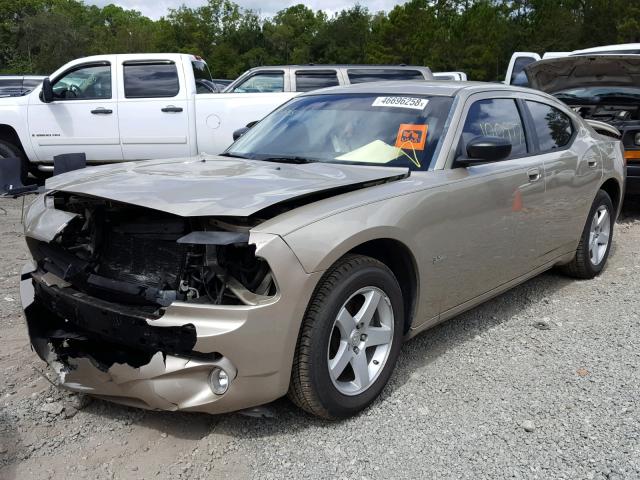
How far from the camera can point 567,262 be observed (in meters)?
5.03

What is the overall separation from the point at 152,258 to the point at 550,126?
3302 mm

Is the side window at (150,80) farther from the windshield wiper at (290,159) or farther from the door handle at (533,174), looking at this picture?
the door handle at (533,174)

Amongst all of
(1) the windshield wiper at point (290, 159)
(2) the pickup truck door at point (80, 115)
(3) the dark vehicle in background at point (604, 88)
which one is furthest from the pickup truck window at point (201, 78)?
(1) the windshield wiper at point (290, 159)

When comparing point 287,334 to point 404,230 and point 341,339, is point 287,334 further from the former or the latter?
point 404,230

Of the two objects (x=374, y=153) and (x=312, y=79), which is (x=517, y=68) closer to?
(x=312, y=79)

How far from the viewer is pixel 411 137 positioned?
146 inches

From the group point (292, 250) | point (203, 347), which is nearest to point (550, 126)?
point (292, 250)

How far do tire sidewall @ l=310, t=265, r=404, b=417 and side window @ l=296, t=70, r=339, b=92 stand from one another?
7423mm

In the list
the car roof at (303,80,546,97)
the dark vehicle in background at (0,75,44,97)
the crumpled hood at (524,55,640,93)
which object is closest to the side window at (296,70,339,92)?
the crumpled hood at (524,55,640,93)

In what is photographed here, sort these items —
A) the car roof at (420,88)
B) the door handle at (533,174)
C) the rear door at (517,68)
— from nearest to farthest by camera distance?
the car roof at (420,88)
the door handle at (533,174)
the rear door at (517,68)

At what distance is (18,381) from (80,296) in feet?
2.88

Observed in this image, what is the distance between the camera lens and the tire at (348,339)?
2.77 m

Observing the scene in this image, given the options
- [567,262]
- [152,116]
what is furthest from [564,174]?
[152,116]

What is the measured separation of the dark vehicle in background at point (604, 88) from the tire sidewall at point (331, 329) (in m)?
5.15
